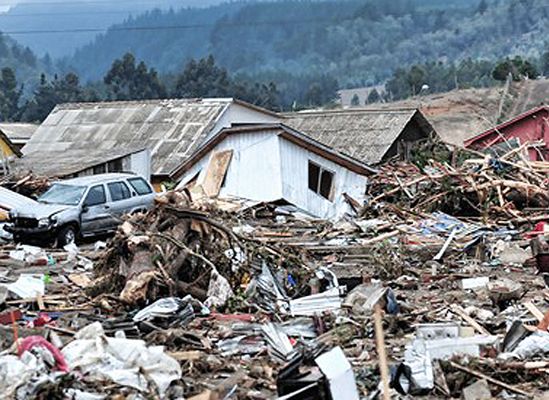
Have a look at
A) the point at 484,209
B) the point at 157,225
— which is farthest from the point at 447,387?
the point at 484,209

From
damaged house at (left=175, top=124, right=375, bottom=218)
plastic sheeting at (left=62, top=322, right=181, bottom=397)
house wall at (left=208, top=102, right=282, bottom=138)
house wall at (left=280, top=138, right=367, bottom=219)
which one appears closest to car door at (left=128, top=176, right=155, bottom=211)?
damaged house at (left=175, top=124, right=375, bottom=218)

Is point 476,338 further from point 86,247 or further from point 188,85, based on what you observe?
point 188,85

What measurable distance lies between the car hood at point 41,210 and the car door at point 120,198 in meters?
1.31

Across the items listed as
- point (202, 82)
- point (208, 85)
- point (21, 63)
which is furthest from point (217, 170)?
point (21, 63)

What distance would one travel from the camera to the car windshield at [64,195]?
23688 millimetres

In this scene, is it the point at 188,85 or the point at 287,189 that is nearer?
the point at 287,189

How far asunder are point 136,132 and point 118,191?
16.3 m

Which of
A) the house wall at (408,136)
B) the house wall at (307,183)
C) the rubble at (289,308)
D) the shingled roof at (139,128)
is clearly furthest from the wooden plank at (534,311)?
the house wall at (408,136)

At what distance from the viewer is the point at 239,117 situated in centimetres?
4194

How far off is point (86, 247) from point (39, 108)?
6168 centimetres

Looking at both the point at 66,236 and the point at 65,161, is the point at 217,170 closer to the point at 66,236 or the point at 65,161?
the point at 66,236

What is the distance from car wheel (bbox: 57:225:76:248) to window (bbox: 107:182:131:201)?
63.0 inches

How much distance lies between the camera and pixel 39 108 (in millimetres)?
82688

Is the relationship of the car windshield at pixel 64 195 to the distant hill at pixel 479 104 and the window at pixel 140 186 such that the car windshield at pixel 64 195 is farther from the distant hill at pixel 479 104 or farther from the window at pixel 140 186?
the distant hill at pixel 479 104
